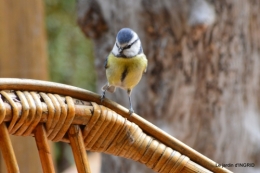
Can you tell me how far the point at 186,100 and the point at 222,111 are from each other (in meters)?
0.11

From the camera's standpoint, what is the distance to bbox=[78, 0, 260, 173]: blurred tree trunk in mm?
1210

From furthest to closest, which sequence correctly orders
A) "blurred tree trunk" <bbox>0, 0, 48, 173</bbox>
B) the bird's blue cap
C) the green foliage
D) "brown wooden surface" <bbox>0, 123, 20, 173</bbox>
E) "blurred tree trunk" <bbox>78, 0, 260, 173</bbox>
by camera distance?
the green foliage → "blurred tree trunk" <bbox>0, 0, 48, 173</bbox> → "blurred tree trunk" <bbox>78, 0, 260, 173</bbox> → the bird's blue cap → "brown wooden surface" <bbox>0, 123, 20, 173</bbox>

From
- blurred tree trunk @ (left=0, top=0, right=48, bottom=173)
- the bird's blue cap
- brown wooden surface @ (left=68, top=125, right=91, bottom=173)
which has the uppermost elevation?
blurred tree trunk @ (left=0, top=0, right=48, bottom=173)

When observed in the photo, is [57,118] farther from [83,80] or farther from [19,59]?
[83,80]

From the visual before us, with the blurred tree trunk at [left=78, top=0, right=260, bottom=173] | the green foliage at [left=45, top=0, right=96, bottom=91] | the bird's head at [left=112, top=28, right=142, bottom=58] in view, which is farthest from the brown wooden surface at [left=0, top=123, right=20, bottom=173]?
the green foliage at [left=45, top=0, right=96, bottom=91]

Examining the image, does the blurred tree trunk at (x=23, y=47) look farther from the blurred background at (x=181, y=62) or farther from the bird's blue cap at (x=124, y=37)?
the bird's blue cap at (x=124, y=37)

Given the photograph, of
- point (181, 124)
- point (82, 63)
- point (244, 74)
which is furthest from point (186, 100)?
point (82, 63)

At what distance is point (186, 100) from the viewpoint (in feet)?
4.20

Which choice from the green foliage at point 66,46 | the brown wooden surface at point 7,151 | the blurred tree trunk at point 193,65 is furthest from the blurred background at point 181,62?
the green foliage at point 66,46

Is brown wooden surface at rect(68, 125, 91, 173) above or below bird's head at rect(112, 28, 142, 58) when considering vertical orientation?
below

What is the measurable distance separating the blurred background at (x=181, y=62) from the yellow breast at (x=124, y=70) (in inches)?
13.0

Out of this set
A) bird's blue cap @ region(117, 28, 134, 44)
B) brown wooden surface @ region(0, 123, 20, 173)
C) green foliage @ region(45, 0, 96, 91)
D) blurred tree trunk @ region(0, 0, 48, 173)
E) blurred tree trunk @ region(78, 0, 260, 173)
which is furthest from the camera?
green foliage @ region(45, 0, 96, 91)

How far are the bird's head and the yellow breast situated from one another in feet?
0.03

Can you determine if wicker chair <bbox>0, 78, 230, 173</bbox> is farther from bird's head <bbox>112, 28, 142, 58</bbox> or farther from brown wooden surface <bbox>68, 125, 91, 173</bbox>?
bird's head <bbox>112, 28, 142, 58</bbox>
